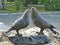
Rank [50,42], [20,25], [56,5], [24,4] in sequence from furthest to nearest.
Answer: [24,4], [56,5], [50,42], [20,25]

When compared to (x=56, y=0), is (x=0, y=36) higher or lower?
higher

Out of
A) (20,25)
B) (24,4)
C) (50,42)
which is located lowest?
(24,4)

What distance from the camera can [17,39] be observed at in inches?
223

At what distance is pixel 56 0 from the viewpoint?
859 inches

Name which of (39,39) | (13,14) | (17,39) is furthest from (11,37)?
(13,14)

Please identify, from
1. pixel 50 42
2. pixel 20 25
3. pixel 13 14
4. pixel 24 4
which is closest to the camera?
pixel 20 25

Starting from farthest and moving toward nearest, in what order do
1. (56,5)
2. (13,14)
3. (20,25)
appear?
(56,5) → (13,14) → (20,25)

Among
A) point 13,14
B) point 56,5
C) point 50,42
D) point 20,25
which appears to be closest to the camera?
point 20,25

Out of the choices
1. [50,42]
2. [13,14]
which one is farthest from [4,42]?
[13,14]

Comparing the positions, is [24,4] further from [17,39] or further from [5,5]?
[17,39]

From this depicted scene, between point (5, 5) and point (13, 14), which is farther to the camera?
point (5, 5)

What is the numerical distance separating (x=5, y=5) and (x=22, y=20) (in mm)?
17262

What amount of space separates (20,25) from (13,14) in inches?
548

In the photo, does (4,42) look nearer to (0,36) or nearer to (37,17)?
(0,36)
